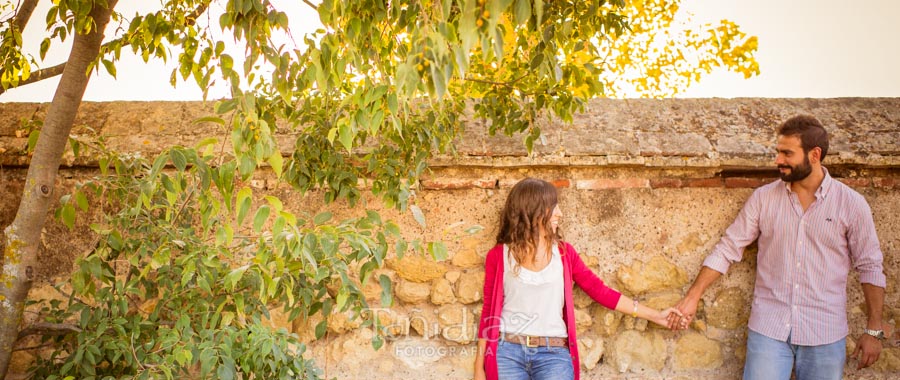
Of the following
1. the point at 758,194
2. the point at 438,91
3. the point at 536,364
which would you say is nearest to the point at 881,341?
the point at 758,194

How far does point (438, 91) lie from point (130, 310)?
2.42 m

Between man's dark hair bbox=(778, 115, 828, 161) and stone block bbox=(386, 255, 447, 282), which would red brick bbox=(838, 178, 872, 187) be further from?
stone block bbox=(386, 255, 447, 282)

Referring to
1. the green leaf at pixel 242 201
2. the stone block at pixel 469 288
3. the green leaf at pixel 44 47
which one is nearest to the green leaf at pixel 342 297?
the green leaf at pixel 242 201

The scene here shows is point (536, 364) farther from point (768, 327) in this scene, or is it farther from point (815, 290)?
point (815, 290)

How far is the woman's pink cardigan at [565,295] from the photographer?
328cm

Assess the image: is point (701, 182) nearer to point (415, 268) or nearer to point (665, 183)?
point (665, 183)

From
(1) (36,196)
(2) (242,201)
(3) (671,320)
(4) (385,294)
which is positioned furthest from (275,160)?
(3) (671,320)

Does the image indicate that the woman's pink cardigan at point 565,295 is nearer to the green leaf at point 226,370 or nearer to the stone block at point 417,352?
the stone block at point 417,352

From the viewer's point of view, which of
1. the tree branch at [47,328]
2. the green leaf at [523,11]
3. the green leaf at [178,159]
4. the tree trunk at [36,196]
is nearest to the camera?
the green leaf at [523,11]

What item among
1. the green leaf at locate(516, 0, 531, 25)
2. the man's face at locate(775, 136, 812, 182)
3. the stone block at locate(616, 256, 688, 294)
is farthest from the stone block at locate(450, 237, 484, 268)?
the green leaf at locate(516, 0, 531, 25)

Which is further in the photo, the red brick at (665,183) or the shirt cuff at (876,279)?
the red brick at (665,183)

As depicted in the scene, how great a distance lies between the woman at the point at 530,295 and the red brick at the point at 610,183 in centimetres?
26

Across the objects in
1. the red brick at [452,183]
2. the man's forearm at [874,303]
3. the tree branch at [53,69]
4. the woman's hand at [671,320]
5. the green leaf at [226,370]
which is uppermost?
the tree branch at [53,69]

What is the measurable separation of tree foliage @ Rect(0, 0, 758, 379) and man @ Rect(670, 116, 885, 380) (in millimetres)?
1095
